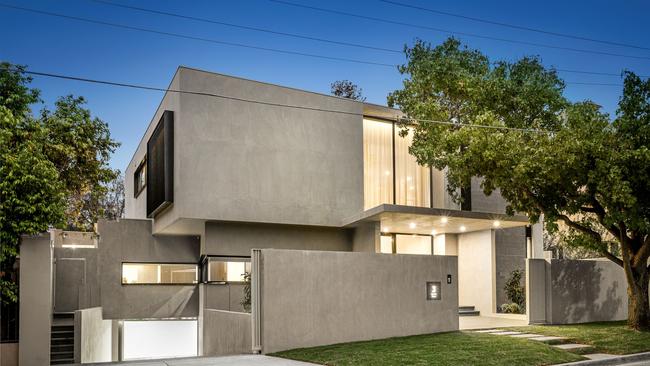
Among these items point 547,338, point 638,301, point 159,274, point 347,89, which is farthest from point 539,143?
point 347,89

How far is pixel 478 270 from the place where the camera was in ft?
80.4

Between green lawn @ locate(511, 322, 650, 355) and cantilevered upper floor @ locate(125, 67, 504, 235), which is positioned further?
cantilevered upper floor @ locate(125, 67, 504, 235)

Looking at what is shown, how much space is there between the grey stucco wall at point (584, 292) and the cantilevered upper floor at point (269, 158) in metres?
4.98

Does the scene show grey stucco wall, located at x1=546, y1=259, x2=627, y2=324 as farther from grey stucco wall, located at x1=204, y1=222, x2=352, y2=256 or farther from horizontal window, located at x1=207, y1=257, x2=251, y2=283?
horizontal window, located at x1=207, y1=257, x2=251, y2=283

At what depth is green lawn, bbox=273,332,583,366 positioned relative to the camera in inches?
502

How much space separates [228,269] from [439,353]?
10067 millimetres

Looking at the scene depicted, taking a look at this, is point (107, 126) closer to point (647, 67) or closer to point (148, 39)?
point (148, 39)

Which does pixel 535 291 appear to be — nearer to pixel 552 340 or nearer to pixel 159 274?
pixel 552 340

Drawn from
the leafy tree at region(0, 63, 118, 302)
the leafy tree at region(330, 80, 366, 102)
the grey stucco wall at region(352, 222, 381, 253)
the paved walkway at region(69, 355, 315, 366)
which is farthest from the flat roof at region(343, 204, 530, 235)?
the leafy tree at region(330, 80, 366, 102)

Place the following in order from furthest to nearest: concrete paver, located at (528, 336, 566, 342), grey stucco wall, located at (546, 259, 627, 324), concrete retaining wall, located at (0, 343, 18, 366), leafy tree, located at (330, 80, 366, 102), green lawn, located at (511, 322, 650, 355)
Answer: leafy tree, located at (330, 80, 366, 102) → grey stucco wall, located at (546, 259, 627, 324) → concrete paver, located at (528, 336, 566, 342) → green lawn, located at (511, 322, 650, 355) → concrete retaining wall, located at (0, 343, 18, 366)

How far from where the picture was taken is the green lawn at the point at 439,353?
12.7m

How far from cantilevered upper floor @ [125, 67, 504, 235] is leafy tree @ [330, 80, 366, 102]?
12030 millimetres

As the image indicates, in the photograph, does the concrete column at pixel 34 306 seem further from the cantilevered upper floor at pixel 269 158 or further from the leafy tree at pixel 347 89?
the leafy tree at pixel 347 89

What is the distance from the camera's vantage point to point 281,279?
48.7 feet
